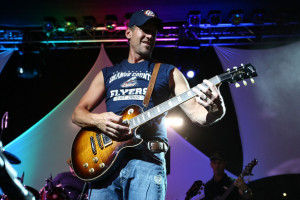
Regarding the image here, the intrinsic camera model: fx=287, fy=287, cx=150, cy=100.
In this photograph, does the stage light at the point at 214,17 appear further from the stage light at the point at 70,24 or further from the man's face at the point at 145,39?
the man's face at the point at 145,39

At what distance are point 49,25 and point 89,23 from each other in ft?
3.55

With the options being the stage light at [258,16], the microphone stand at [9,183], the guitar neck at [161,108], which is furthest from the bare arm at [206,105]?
the stage light at [258,16]

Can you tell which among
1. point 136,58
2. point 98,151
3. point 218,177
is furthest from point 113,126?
point 218,177

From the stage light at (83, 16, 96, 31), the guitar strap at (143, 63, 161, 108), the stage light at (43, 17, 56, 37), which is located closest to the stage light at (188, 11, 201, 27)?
the stage light at (83, 16, 96, 31)

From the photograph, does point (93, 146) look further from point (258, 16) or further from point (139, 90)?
point (258, 16)

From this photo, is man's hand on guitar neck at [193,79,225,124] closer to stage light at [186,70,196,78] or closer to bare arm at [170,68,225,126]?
bare arm at [170,68,225,126]

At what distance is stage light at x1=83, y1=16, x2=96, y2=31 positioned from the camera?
24.8 feet

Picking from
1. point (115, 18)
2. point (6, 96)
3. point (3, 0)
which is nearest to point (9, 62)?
point (6, 96)

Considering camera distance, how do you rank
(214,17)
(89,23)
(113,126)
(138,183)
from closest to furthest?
(138,183) < (113,126) < (214,17) < (89,23)

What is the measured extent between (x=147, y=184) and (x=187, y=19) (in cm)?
579

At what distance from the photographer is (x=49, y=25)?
7672 millimetres

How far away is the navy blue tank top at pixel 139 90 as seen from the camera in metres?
2.52

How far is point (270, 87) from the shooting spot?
746 cm

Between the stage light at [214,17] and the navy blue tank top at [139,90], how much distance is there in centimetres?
476
